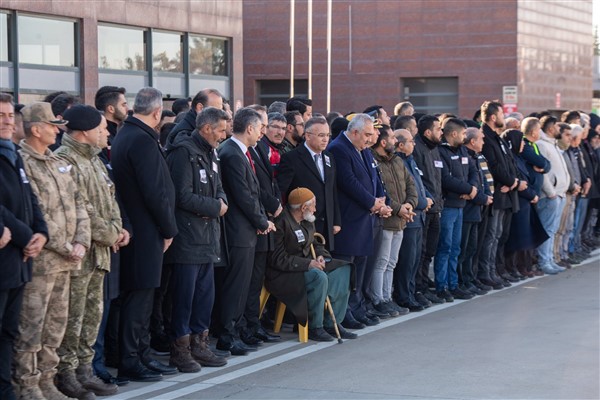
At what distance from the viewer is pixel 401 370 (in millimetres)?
9289

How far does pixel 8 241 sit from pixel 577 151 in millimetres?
12328

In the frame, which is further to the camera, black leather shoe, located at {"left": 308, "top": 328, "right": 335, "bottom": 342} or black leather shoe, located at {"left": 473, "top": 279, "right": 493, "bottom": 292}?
black leather shoe, located at {"left": 473, "top": 279, "right": 493, "bottom": 292}

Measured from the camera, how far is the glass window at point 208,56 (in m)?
27.5

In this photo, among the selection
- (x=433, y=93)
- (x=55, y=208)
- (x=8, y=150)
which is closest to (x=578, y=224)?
(x=55, y=208)

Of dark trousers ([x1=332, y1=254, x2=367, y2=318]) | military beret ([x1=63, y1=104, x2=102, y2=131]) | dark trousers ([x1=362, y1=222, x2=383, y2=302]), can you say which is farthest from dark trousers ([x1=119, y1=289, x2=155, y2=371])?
dark trousers ([x1=362, y1=222, x2=383, y2=302])

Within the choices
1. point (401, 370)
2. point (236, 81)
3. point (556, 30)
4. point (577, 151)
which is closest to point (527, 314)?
point (401, 370)

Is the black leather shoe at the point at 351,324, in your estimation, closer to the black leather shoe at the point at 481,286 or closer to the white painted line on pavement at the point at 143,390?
the white painted line on pavement at the point at 143,390

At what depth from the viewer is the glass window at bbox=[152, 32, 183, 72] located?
26.0m

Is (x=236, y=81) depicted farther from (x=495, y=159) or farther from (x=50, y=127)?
(x=50, y=127)

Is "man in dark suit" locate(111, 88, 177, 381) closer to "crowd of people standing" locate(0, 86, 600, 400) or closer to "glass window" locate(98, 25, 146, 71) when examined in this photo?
"crowd of people standing" locate(0, 86, 600, 400)

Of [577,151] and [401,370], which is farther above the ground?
[577,151]

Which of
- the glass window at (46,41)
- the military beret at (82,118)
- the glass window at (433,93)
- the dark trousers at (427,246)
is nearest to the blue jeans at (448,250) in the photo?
the dark trousers at (427,246)

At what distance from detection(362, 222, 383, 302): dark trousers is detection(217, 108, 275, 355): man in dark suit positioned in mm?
2177

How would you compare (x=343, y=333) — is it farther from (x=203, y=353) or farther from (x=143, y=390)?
(x=143, y=390)
